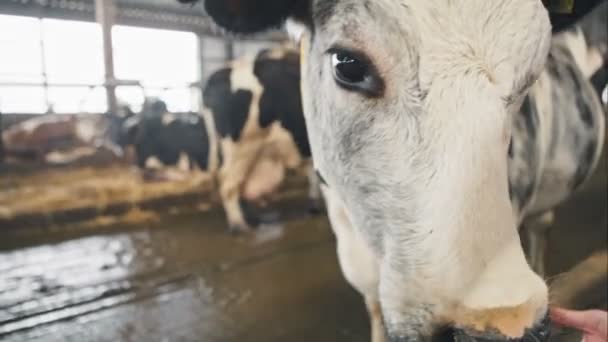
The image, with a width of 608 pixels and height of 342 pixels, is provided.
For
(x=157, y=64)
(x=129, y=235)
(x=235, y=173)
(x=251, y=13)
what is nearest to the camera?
(x=251, y=13)

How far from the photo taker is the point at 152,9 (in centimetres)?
505

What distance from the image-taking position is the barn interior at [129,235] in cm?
202

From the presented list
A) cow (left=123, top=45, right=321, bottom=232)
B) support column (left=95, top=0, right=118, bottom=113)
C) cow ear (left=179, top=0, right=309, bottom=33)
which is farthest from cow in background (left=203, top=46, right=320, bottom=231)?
cow ear (left=179, top=0, right=309, bottom=33)

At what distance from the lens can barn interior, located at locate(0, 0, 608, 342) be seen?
6.64 feet

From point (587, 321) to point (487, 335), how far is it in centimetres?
44

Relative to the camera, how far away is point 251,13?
1154 mm

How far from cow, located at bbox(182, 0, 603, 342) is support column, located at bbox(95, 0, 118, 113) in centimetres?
218

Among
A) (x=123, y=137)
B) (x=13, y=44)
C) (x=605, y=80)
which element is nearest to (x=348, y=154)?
(x=13, y=44)

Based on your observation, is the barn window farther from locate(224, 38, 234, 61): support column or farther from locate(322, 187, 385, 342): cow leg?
locate(322, 187, 385, 342): cow leg

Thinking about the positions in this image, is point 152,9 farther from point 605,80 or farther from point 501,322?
point 501,322

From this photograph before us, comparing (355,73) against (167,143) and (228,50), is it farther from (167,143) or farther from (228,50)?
(228,50)

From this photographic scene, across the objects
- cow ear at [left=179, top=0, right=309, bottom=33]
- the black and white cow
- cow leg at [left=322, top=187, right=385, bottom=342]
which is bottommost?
cow leg at [left=322, top=187, right=385, bottom=342]

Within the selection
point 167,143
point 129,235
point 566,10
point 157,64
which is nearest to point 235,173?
point 129,235

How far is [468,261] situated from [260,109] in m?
2.95
